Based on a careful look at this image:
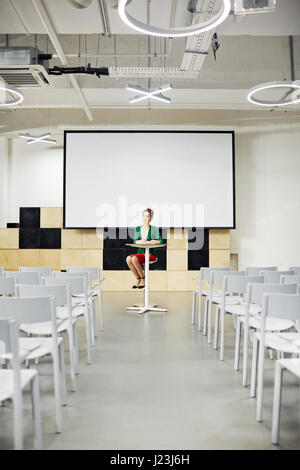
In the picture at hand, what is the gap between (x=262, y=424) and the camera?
201 cm

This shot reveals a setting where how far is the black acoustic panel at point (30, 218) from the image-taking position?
820 cm

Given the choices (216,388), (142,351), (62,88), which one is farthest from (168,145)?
(216,388)

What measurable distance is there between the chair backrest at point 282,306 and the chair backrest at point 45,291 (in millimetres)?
1401

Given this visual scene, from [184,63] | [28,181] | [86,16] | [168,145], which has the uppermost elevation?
[86,16]

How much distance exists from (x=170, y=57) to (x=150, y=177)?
2.57 meters

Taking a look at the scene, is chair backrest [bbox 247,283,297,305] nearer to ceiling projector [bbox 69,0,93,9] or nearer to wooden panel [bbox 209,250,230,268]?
ceiling projector [bbox 69,0,93,9]

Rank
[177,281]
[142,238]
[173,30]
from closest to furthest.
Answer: [173,30] → [142,238] → [177,281]

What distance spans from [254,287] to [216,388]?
0.78m

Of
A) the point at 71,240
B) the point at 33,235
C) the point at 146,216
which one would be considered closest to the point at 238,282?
the point at 146,216

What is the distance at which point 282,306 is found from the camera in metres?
2.12

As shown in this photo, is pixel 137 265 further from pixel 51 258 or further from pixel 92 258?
pixel 51 258

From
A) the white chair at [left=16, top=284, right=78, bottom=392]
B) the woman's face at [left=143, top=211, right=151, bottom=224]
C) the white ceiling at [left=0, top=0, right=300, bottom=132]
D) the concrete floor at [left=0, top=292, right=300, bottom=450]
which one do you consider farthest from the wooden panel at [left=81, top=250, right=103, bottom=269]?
the white chair at [left=16, top=284, right=78, bottom=392]

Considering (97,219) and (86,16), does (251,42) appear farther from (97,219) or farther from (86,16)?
(97,219)

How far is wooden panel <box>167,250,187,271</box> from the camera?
319 inches
